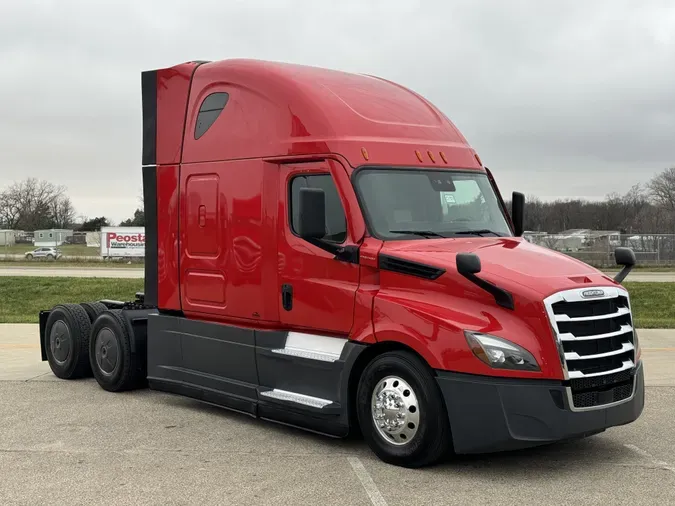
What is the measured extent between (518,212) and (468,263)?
8.01 ft

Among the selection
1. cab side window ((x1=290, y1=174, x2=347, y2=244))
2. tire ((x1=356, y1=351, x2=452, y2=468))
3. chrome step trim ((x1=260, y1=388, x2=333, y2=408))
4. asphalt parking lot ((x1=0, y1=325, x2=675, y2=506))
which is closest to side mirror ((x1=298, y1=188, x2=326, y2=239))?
cab side window ((x1=290, y1=174, x2=347, y2=244))

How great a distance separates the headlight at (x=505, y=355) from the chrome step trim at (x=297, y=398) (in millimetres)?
1590

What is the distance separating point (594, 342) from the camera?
20.5 ft

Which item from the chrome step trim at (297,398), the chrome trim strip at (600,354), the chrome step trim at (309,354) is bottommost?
the chrome step trim at (297,398)

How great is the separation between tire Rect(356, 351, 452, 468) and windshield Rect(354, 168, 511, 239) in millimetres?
1109

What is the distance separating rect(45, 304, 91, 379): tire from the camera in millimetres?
10273

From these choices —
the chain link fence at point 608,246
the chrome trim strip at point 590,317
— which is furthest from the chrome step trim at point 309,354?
the chain link fence at point 608,246

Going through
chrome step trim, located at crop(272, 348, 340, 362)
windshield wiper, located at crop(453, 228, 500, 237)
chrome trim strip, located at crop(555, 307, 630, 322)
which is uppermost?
windshield wiper, located at crop(453, 228, 500, 237)

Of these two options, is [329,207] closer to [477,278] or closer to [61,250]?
[477,278]

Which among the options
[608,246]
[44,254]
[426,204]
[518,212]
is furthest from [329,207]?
[44,254]

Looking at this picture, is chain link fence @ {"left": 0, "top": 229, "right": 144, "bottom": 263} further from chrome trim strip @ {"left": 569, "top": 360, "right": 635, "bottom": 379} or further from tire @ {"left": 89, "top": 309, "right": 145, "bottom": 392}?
chrome trim strip @ {"left": 569, "top": 360, "right": 635, "bottom": 379}

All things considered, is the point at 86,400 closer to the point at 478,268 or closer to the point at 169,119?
the point at 169,119

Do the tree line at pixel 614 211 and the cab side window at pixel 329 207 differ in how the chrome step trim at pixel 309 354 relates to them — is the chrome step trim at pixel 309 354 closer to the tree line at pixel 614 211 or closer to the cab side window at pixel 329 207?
the cab side window at pixel 329 207

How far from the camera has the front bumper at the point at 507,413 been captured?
19.6 feet
